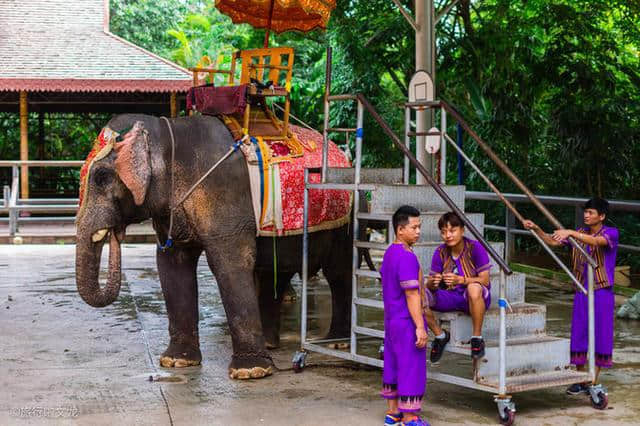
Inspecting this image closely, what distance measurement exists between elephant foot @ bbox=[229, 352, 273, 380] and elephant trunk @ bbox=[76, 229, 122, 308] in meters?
0.98

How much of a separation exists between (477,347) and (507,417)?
428 millimetres

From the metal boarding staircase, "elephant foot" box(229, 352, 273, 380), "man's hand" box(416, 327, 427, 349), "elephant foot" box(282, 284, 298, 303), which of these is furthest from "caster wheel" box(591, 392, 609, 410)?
"elephant foot" box(282, 284, 298, 303)

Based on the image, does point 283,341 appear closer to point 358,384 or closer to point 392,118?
point 358,384

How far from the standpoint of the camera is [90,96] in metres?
21.1

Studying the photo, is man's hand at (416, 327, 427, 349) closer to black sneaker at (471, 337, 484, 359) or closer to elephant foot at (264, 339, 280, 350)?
black sneaker at (471, 337, 484, 359)

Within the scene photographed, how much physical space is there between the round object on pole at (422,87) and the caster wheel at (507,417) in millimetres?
5099

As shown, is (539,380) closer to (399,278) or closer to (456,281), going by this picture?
(456,281)

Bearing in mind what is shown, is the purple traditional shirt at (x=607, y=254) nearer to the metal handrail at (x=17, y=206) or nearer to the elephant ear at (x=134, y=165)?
the elephant ear at (x=134, y=165)

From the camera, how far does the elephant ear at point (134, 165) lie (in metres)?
6.85

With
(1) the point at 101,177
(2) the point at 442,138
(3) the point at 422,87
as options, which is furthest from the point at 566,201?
(1) the point at 101,177

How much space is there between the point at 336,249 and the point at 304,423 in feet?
8.53

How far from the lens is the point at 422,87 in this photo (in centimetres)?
1047

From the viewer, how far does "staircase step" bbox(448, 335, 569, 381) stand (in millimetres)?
5902

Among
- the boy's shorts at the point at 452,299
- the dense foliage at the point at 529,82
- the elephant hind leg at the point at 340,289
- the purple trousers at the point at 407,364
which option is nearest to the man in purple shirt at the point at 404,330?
the purple trousers at the point at 407,364
